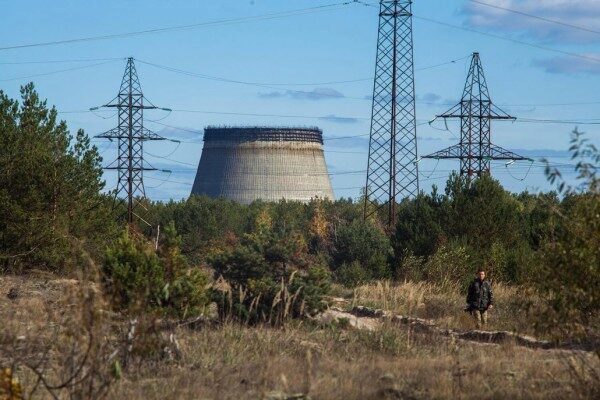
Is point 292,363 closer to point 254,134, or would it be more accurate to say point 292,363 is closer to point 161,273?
point 161,273

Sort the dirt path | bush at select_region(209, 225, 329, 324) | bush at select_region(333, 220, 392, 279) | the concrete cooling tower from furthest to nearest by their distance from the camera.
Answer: the concrete cooling tower → bush at select_region(333, 220, 392, 279) → bush at select_region(209, 225, 329, 324) → the dirt path

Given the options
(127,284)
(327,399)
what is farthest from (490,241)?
(327,399)

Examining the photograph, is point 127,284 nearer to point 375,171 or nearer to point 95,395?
point 95,395

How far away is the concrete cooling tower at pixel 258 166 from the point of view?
264ft

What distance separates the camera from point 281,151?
81875 millimetres

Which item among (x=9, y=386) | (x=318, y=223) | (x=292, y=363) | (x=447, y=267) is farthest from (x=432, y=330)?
(x=318, y=223)

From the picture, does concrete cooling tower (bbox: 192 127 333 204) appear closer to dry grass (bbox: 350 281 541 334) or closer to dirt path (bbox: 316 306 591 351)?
dry grass (bbox: 350 281 541 334)

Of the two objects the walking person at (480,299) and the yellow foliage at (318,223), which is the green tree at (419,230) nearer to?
the walking person at (480,299)

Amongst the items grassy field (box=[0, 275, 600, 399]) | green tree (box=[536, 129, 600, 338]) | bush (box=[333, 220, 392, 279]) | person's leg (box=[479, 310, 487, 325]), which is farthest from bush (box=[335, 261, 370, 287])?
green tree (box=[536, 129, 600, 338])

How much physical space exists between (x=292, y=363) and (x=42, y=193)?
1847 cm

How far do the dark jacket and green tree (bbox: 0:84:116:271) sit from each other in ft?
36.5

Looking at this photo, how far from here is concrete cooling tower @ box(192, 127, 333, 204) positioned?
264ft

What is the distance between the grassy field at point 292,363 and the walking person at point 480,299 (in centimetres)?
442

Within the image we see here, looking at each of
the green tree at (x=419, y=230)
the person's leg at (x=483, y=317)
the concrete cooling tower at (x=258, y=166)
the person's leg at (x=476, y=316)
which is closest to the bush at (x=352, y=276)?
the green tree at (x=419, y=230)
